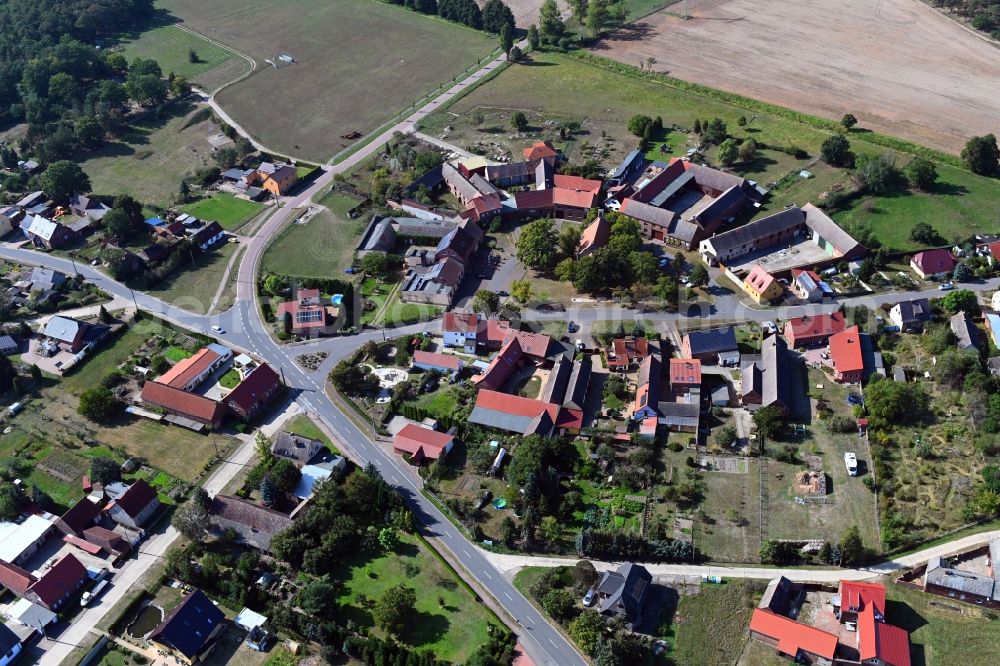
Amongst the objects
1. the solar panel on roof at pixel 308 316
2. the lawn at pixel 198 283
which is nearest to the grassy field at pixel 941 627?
the solar panel on roof at pixel 308 316

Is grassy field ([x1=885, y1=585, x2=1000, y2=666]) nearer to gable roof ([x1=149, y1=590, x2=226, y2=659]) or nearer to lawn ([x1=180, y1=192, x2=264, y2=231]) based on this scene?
gable roof ([x1=149, y1=590, x2=226, y2=659])

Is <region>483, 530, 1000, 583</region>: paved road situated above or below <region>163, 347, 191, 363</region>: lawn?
above

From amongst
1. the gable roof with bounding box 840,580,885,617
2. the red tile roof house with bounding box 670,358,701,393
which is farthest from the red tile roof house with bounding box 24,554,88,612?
the gable roof with bounding box 840,580,885,617

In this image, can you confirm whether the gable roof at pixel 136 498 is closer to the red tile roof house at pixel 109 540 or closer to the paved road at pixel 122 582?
the red tile roof house at pixel 109 540

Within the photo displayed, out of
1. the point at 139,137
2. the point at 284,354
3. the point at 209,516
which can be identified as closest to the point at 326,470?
the point at 209,516

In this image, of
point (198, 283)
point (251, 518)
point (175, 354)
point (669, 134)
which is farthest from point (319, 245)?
point (669, 134)

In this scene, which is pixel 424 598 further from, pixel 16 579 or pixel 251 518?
pixel 16 579

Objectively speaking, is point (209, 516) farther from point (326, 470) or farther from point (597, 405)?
point (597, 405)
